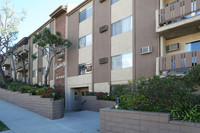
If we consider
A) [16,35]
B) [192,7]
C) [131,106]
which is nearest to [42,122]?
[131,106]

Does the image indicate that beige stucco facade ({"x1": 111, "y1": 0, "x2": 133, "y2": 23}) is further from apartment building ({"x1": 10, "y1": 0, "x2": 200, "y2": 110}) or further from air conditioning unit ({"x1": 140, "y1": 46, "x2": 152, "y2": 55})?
air conditioning unit ({"x1": 140, "y1": 46, "x2": 152, "y2": 55})

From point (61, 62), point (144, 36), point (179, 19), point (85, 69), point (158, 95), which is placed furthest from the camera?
point (61, 62)

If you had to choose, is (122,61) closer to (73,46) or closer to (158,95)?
(73,46)

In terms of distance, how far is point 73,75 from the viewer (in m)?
19.6

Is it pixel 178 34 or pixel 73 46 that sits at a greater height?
pixel 73 46

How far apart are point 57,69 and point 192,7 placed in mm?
16085

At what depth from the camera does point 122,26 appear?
14.9 metres

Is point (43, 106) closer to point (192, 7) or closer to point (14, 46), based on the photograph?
point (192, 7)

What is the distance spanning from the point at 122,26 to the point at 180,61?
→ 6.19 m

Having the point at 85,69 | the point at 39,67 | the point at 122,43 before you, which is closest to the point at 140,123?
the point at 122,43

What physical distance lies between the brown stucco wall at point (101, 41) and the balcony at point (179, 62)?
5.30 metres

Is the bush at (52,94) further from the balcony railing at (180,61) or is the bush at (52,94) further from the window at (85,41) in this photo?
the window at (85,41)

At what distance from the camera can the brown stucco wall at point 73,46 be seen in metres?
19.5

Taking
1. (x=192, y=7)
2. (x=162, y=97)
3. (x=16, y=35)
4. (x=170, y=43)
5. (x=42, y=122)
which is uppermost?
(x=16, y=35)
